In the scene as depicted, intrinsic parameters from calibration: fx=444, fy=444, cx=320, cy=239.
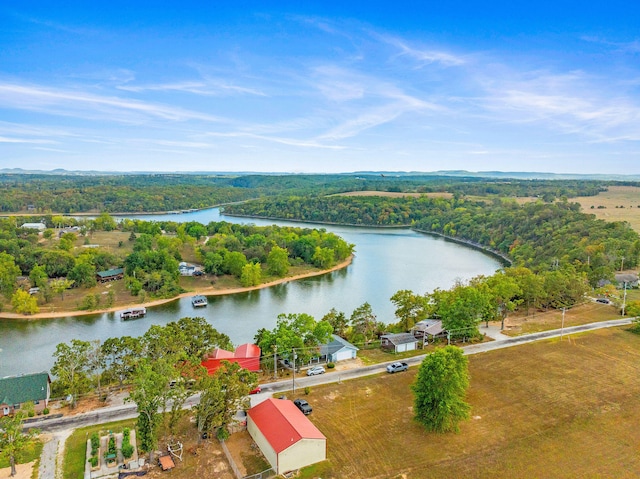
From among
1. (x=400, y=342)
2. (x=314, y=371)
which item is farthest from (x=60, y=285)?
(x=400, y=342)

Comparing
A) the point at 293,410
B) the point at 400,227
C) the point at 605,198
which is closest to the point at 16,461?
the point at 293,410

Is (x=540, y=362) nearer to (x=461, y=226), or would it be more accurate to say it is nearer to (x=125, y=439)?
(x=125, y=439)

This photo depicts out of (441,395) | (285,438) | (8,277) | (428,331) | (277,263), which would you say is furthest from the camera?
(277,263)

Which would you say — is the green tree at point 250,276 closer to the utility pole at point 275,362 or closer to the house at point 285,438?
the utility pole at point 275,362

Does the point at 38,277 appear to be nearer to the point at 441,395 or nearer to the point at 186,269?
the point at 186,269

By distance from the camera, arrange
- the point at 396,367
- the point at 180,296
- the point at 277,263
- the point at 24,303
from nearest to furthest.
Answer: the point at 396,367 < the point at 24,303 < the point at 180,296 < the point at 277,263

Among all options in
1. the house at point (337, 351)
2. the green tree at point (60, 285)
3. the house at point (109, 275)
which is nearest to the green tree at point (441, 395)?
the house at point (337, 351)
